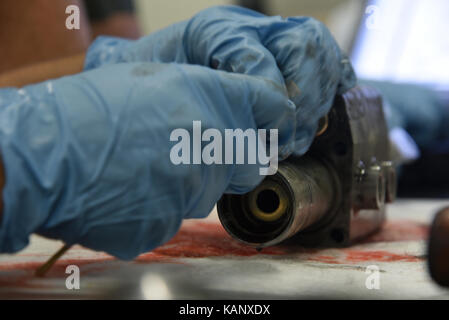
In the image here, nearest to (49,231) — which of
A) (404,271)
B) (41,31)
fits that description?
(404,271)

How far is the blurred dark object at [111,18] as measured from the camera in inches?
86.0

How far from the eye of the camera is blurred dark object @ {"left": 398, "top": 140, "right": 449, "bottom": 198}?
186 centimetres

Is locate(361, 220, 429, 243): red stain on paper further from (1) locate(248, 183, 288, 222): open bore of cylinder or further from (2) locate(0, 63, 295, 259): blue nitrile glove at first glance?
(2) locate(0, 63, 295, 259): blue nitrile glove

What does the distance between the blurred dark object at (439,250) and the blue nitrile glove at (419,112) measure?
125 cm

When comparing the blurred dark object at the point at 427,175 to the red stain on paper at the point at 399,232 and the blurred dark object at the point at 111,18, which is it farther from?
the blurred dark object at the point at 111,18

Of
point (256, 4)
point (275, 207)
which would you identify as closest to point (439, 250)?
point (275, 207)

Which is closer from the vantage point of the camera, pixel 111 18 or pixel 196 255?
pixel 196 255

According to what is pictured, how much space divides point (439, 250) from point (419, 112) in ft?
4.53

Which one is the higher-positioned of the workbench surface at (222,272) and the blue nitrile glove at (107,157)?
the blue nitrile glove at (107,157)

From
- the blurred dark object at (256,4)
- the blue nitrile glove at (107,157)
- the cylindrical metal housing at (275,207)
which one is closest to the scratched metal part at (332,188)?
the cylindrical metal housing at (275,207)

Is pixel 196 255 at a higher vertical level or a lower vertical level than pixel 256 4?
lower

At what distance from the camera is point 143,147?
2.08 feet

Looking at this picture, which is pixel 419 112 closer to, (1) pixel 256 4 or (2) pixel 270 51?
(2) pixel 270 51

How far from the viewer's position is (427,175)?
6.14ft
